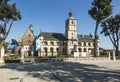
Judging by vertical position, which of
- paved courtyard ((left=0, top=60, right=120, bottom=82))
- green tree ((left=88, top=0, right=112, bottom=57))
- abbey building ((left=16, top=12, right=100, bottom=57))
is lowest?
paved courtyard ((left=0, top=60, right=120, bottom=82))

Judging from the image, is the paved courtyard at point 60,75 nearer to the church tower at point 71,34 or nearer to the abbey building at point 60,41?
the abbey building at point 60,41

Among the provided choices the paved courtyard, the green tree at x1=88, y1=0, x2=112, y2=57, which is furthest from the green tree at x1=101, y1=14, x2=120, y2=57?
the paved courtyard

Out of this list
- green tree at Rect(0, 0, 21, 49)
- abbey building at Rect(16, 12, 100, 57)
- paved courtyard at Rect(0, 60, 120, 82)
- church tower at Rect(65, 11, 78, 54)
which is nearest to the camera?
paved courtyard at Rect(0, 60, 120, 82)

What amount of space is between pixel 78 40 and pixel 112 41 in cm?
3250

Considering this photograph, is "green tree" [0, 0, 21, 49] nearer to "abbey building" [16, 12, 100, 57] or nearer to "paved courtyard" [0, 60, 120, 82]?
"paved courtyard" [0, 60, 120, 82]

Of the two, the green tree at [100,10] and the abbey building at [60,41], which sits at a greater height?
the green tree at [100,10]

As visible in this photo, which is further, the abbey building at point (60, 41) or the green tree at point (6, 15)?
the abbey building at point (60, 41)

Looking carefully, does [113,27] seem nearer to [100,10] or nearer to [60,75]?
[100,10]

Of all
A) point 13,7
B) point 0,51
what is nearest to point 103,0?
point 13,7

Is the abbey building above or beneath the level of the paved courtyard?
above

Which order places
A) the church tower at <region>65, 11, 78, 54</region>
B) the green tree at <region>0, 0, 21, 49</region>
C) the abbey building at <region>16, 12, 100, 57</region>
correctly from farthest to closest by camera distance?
1. the church tower at <region>65, 11, 78, 54</region>
2. the abbey building at <region>16, 12, 100, 57</region>
3. the green tree at <region>0, 0, 21, 49</region>

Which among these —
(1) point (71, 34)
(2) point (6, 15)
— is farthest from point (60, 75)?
(1) point (71, 34)

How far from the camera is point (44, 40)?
82625mm

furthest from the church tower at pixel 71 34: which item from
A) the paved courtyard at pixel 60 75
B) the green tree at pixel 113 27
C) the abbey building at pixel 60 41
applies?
the paved courtyard at pixel 60 75
